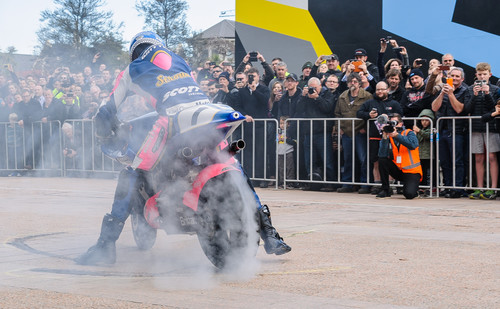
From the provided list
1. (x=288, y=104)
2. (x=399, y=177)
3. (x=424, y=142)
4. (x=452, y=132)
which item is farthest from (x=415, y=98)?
(x=288, y=104)

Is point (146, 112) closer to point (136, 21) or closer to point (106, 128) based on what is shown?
point (106, 128)

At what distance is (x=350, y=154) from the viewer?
1280cm

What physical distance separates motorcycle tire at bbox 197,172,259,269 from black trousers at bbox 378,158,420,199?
21.2 feet

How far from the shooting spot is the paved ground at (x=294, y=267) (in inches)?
173

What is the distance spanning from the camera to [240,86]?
46.4ft

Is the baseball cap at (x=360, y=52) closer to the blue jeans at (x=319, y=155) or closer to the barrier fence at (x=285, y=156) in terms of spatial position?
the barrier fence at (x=285, y=156)

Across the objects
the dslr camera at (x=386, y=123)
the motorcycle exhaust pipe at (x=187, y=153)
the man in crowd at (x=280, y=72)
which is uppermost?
the man in crowd at (x=280, y=72)

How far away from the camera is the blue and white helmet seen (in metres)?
5.70

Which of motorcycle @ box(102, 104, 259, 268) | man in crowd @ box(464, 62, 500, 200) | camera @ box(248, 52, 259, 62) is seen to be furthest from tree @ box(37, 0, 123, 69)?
camera @ box(248, 52, 259, 62)

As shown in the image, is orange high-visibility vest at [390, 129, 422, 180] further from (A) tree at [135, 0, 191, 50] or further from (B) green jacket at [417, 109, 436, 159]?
(A) tree at [135, 0, 191, 50]

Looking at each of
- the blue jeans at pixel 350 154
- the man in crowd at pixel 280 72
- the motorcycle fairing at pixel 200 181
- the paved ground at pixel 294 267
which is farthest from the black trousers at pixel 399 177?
the motorcycle fairing at pixel 200 181

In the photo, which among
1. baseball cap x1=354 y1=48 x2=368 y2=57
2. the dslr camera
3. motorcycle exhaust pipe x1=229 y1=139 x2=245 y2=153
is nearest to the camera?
motorcycle exhaust pipe x1=229 y1=139 x2=245 y2=153

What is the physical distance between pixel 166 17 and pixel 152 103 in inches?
40.5

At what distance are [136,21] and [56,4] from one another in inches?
19.2
